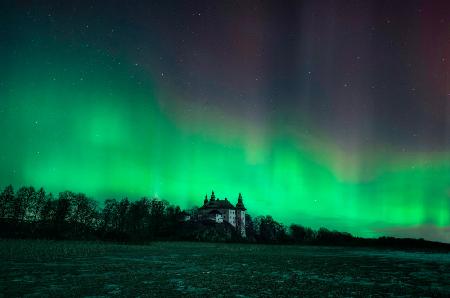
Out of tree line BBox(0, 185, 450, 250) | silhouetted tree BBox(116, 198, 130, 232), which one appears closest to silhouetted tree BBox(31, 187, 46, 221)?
tree line BBox(0, 185, 450, 250)

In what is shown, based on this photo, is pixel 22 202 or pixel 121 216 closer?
pixel 22 202

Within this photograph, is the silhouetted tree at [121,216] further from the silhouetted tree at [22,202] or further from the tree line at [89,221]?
the silhouetted tree at [22,202]

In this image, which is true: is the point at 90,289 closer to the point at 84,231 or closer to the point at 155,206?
the point at 84,231

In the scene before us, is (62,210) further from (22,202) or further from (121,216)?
(121,216)

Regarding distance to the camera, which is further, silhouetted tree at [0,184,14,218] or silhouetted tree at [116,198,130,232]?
Answer: silhouetted tree at [116,198,130,232]

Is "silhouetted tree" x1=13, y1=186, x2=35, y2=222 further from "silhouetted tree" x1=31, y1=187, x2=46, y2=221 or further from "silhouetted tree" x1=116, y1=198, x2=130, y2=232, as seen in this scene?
"silhouetted tree" x1=116, y1=198, x2=130, y2=232

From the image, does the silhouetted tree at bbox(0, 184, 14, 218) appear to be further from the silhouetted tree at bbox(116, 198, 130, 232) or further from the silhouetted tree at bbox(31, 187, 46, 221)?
the silhouetted tree at bbox(116, 198, 130, 232)

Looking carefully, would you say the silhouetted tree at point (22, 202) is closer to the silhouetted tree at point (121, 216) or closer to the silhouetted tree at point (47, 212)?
the silhouetted tree at point (47, 212)

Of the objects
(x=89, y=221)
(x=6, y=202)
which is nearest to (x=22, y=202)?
(x=6, y=202)

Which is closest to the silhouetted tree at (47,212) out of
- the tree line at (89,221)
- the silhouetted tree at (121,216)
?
the tree line at (89,221)

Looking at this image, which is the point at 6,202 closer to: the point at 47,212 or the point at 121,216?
the point at 47,212

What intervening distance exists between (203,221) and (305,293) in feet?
600

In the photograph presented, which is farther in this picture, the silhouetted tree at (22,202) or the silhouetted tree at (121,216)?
the silhouetted tree at (121,216)

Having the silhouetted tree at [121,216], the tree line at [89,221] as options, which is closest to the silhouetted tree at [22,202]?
the tree line at [89,221]
